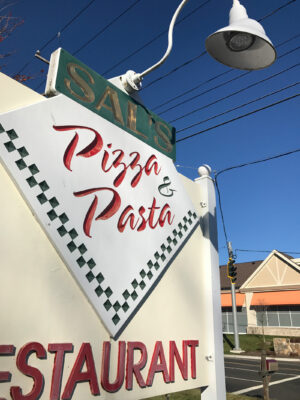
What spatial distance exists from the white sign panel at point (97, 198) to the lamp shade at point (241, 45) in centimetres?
154

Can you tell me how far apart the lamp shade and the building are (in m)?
28.7

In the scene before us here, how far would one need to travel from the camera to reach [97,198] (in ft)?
11.8

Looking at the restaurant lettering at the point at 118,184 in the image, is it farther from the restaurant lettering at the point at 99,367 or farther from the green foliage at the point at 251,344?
the green foliage at the point at 251,344

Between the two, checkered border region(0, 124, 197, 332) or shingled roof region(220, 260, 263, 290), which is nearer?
checkered border region(0, 124, 197, 332)

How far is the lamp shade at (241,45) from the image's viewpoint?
377 centimetres

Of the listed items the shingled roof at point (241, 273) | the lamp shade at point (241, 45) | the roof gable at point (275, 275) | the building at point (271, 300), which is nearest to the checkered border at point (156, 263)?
the lamp shade at point (241, 45)

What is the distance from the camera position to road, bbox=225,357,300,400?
10.8 metres

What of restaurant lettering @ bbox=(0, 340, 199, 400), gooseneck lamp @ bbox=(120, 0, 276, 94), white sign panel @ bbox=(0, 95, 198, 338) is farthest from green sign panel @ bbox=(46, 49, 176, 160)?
restaurant lettering @ bbox=(0, 340, 199, 400)

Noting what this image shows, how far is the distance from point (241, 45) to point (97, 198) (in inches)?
99.6

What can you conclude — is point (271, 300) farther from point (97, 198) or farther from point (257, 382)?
point (97, 198)

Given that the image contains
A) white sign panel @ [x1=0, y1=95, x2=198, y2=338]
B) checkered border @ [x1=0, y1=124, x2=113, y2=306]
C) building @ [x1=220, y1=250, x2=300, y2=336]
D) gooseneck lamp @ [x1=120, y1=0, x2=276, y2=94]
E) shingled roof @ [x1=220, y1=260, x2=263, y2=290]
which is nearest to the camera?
checkered border @ [x1=0, y1=124, x2=113, y2=306]

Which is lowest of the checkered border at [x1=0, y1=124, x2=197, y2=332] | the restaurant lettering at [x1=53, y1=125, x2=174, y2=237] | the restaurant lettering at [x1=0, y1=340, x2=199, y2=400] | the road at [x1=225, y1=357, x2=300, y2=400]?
the road at [x1=225, y1=357, x2=300, y2=400]

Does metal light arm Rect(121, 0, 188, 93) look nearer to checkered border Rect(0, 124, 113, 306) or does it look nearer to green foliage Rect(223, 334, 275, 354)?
checkered border Rect(0, 124, 113, 306)

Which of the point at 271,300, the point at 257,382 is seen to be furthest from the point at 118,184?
the point at 271,300
